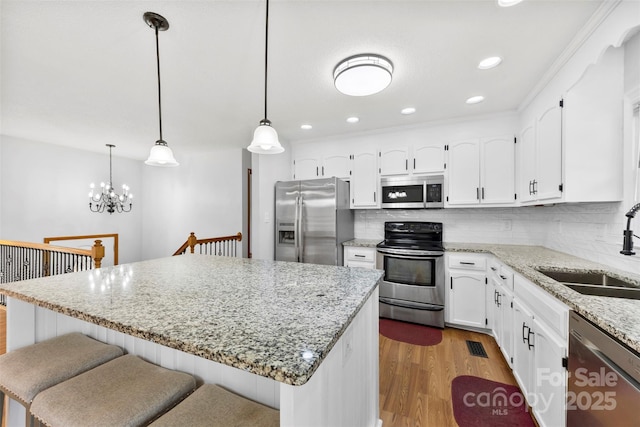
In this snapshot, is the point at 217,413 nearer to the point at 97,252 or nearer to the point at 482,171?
the point at 97,252

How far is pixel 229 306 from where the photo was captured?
0.96 m

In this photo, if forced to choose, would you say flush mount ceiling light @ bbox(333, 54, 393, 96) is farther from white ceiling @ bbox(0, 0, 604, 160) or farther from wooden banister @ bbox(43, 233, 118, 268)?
wooden banister @ bbox(43, 233, 118, 268)

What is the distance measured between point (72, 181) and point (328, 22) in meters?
5.52

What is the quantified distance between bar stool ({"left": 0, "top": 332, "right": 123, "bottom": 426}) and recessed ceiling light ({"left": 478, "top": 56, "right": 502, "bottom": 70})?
118 inches

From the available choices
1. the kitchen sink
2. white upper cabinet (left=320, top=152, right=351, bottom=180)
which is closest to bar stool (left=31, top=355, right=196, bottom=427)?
the kitchen sink

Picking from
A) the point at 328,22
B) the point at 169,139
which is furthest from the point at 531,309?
the point at 169,139

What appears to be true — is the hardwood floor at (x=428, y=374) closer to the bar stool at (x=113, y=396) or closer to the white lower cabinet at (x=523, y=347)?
the white lower cabinet at (x=523, y=347)

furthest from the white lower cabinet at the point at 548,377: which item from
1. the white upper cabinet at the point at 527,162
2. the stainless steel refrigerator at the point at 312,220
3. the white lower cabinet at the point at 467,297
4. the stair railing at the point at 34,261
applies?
the stair railing at the point at 34,261

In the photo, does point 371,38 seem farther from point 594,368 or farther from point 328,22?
point 594,368

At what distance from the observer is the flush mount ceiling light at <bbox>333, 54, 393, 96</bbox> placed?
1.85m

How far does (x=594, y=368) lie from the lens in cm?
102

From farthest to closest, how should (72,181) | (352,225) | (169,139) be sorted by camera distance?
(72,181)
(169,139)
(352,225)

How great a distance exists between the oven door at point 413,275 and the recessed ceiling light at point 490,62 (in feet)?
5.87

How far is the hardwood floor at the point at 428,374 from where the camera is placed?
167cm
